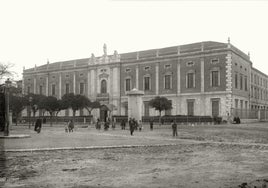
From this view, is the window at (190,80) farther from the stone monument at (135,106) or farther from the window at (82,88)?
the window at (82,88)

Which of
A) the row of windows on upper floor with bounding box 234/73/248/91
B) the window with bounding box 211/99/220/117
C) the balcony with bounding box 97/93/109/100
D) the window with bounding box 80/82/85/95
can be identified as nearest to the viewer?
the window with bounding box 211/99/220/117

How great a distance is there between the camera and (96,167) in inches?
332

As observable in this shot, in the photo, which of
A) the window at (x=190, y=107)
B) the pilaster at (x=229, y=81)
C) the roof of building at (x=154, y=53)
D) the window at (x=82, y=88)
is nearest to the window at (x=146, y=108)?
the window at (x=190, y=107)

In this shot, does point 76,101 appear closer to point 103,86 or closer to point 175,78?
point 103,86

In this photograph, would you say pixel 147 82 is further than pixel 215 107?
Yes

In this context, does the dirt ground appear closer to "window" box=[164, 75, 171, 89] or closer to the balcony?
"window" box=[164, 75, 171, 89]

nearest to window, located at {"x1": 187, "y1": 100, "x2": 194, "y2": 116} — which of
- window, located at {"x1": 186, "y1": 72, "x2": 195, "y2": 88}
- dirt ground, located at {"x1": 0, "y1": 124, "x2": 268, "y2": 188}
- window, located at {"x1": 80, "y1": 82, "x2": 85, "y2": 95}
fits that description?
window, located at {"x1": 186, "y1": 72, "x2": 195, "y2": 88}

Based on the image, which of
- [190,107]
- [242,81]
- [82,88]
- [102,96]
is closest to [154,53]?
[190,107]

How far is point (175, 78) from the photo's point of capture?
46125mm

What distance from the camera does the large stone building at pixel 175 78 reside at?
42.2 metres

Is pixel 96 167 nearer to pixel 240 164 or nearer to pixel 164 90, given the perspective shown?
pixel 240 164

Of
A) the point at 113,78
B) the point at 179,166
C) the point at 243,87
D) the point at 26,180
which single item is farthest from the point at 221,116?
the point at 26,180

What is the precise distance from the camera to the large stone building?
139ft

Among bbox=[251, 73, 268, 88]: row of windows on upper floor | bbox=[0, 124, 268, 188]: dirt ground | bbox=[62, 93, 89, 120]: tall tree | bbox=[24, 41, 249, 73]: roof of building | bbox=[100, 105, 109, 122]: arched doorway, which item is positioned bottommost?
bbox=[0, 124, 268, 188]: dirt ground
